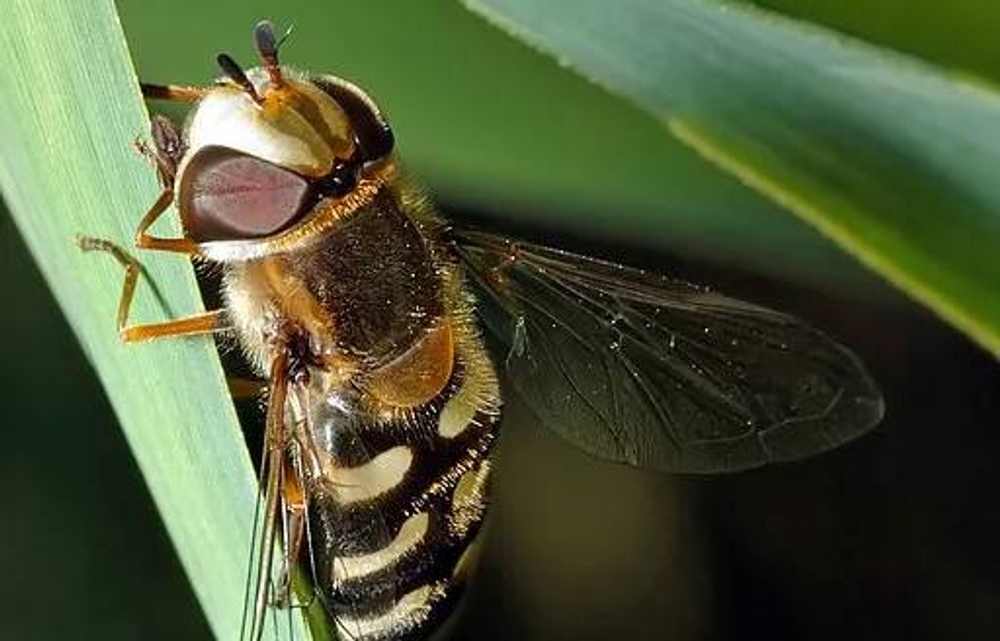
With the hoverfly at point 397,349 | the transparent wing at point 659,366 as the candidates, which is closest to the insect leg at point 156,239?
the hoverfly at point 397,349

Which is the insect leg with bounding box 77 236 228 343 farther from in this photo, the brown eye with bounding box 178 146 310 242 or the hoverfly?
the brown eye with bounding box 178 146 310 242

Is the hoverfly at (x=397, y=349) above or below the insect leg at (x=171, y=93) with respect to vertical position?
below

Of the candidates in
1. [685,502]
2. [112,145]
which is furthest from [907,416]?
[112,145]

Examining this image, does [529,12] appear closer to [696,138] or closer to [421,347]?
[696,138]

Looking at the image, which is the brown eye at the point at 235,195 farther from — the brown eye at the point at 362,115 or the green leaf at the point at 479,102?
the green leaf at the point at 479,102

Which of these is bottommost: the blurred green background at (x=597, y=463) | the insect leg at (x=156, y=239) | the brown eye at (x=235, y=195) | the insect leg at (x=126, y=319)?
the blurred green background at (x=597, y=463)

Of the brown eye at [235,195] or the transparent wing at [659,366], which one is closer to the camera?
the brown eye at [235,195]

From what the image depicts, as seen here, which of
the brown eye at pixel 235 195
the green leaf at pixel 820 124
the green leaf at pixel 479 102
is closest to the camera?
the green leaf at pixel 820 124
